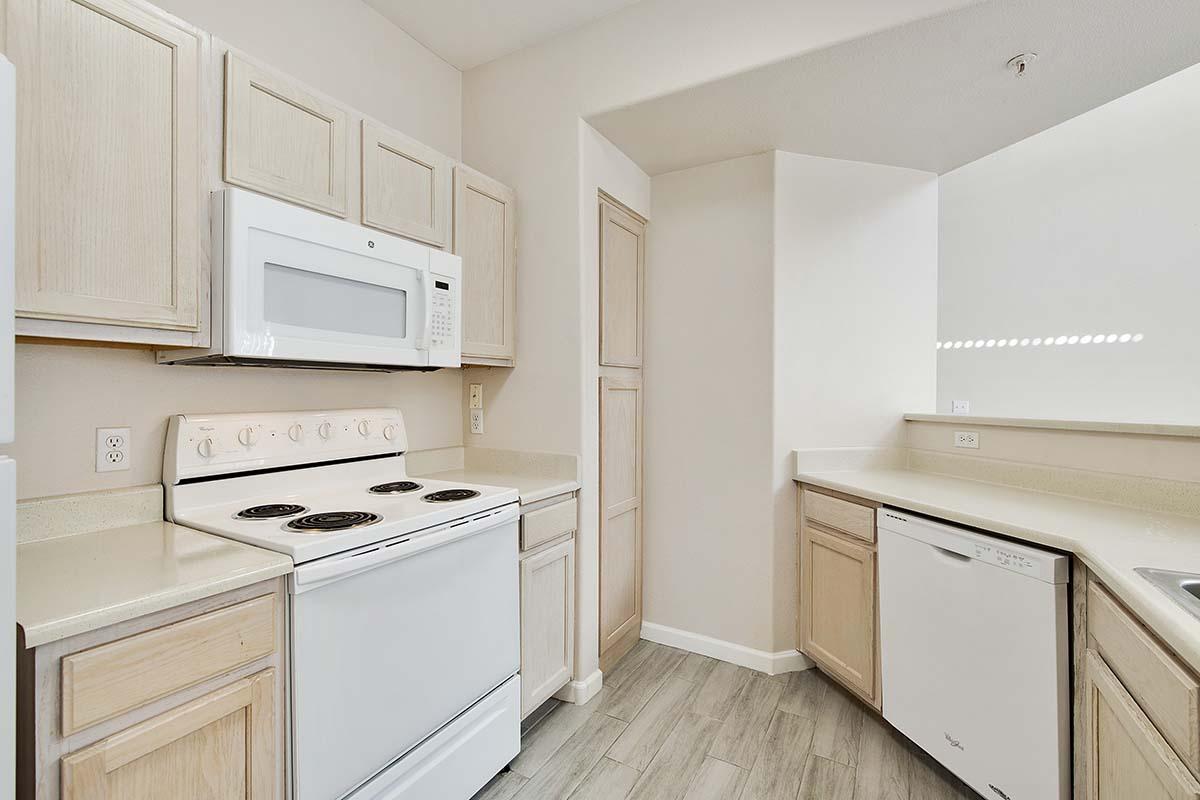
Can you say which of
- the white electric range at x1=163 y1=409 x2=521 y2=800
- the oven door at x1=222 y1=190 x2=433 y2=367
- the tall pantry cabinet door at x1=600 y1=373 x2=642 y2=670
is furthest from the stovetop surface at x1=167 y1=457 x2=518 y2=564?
the tall pantry cabinet door at x1=600 y1=373 x2=642 y2=670

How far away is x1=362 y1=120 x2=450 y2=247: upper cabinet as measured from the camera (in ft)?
5.69

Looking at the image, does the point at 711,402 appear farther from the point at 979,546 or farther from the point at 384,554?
the point at 384,554

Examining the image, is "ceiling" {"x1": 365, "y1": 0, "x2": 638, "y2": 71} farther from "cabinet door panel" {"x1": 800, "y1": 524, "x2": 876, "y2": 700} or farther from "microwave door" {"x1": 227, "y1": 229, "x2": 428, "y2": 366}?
"cabinet door panel" {"x1": 800, "y1": 524, "x2": 876, "y2": 700}

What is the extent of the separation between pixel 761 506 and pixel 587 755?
122 centimetres

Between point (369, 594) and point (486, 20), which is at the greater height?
point (486, 20)

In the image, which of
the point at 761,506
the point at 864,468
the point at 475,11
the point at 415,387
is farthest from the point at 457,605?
the point at 475,11

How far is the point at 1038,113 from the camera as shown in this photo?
2045 mm

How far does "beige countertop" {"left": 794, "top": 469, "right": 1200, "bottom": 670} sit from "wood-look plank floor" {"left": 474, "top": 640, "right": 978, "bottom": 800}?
0.86m

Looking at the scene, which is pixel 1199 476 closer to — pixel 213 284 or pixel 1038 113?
pixel 1038 113

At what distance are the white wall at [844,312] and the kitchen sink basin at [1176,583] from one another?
1.38 metres

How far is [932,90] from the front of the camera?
6.25 feet

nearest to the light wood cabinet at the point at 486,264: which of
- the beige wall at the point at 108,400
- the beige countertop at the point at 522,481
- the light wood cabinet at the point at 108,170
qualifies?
the beige countertop at the point at 522,481

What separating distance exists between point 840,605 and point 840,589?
6 cm

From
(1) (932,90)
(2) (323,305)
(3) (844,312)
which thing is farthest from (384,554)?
(1) (932,90)
